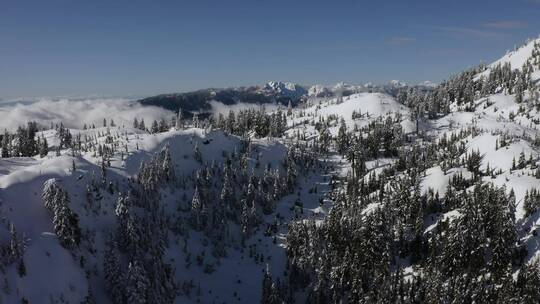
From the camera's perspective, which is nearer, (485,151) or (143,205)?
(143,205)

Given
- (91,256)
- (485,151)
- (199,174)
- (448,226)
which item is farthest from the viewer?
(485,151)

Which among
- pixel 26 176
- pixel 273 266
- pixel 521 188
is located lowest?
pixel 273 266

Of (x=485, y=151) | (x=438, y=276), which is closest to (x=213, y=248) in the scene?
(x=438, y=276)

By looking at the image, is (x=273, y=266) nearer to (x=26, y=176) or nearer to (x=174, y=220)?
(x=174, y=220)

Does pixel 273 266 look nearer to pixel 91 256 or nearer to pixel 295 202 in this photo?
pixel 295 202

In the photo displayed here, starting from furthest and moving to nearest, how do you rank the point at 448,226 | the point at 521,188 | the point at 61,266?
1. the point at 521,188
2. the point at 448,226
3. the point at 61,266

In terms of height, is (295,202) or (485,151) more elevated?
(485,151)

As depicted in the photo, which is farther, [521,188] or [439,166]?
[439,166]

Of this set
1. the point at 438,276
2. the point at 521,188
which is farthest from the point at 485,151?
the point at 438,276

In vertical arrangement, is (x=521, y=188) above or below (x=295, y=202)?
above
